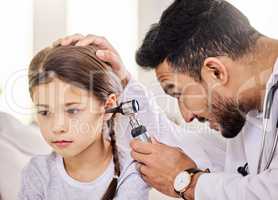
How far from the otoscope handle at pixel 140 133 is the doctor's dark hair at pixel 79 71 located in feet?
0.42

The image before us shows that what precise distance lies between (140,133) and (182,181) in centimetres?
13

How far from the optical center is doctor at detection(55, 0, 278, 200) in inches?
38.3

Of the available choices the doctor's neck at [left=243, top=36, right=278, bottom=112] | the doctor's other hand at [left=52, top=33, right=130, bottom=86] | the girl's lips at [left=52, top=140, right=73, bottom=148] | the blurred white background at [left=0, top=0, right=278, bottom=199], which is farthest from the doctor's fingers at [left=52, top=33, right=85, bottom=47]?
the doctor's neck at [left=243, top=36, right=278, bottom=112]

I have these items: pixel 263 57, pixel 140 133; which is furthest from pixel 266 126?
pixel 140 133

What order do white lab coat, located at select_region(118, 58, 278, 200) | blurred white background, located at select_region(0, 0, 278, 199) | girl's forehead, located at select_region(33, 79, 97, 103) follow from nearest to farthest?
white lab coat, located at select_region(118, 58, 278, 200) < girl's forehead, located at select_region(33, 79, 97, 103) < blurred white background, located at select_region(0, 0, 278, 199)

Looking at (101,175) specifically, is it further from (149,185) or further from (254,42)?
(254,42)

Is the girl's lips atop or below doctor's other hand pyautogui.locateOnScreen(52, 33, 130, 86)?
below

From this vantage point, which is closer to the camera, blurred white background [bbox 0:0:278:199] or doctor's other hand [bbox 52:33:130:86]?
doctor's other hand [bbox 52:33:130:86]

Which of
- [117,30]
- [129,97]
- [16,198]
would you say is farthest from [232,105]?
[16,198]

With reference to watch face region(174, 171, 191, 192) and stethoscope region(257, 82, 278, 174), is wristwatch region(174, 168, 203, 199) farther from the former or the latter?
stethoscope region(257, 82, 278, 174)

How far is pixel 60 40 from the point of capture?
1.10 m

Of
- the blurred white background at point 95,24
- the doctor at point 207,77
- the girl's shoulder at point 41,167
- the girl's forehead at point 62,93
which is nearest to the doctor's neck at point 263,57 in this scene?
the doctor at point 207,77

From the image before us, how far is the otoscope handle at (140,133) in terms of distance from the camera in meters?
0.99

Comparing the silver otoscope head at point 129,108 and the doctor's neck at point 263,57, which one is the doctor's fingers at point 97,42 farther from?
the doctor's neck at point 263,57
